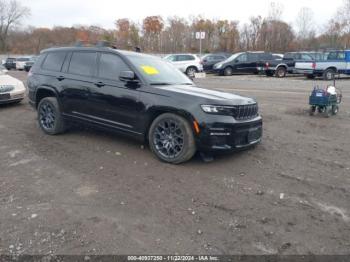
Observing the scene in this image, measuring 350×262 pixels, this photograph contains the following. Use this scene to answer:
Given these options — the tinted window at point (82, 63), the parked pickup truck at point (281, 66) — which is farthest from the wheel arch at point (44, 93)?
the parked pickup truck at point (281, 66)

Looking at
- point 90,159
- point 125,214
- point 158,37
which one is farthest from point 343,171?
point 158,37

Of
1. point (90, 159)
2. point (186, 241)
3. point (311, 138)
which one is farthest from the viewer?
point (311, 138)

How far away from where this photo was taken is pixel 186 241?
10.8ft

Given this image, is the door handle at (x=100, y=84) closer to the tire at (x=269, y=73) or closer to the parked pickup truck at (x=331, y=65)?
the parked pickup truck at (x=331, y=65)

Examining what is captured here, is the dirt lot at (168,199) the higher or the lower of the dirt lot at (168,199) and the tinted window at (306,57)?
the lower

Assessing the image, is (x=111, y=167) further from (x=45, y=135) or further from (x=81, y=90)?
(x=45, y=135)

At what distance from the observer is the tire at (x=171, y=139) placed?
5.07 meters

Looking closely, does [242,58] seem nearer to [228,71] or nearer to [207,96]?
[228,71]

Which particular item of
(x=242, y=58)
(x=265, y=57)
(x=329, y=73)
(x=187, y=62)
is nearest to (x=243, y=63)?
(x=242, y=58)

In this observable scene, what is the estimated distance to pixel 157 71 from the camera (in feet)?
19.7

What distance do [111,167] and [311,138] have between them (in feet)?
13.7

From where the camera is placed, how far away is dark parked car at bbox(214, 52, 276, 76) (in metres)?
25.2

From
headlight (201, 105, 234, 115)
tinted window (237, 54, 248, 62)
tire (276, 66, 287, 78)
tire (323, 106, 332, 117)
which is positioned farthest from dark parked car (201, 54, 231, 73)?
headlight (201, 105, 234, 115)

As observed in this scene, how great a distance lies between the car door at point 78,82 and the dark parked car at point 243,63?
19.7m
